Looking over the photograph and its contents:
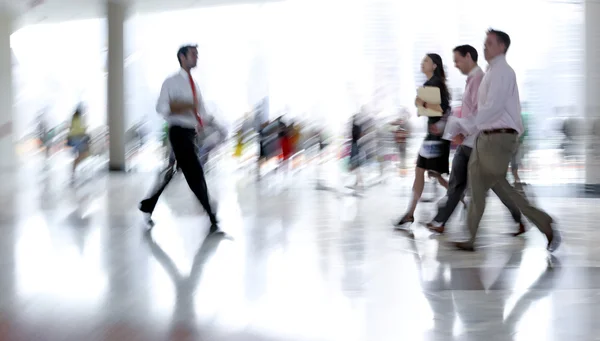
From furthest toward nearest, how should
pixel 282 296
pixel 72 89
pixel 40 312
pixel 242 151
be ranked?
pixel 72 89 → pixel 242 151 → pixel 282 296 → pixel 40 312

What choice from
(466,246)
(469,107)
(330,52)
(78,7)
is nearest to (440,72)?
(469,107)

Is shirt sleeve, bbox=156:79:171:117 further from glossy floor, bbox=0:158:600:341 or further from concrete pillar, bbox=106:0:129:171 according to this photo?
concrete pillar, bbox=106:0:129:171

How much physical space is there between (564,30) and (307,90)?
203 inches

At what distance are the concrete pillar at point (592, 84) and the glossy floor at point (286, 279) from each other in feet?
13.9

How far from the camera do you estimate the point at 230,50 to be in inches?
615

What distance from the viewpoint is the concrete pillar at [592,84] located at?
1108 centimetres

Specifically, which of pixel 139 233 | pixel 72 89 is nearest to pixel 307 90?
pixel 72 89

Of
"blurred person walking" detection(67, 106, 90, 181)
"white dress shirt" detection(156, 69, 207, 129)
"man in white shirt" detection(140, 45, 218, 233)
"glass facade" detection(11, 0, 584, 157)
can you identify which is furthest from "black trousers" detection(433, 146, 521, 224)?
"blurred person walking" detection(67, 106, 90, 181)

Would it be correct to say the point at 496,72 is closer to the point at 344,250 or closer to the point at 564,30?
the point at 344,250

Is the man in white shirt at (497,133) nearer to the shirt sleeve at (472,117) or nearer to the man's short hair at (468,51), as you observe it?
the shirt sleeve at (472,117)

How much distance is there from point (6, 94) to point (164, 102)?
14.5 meters

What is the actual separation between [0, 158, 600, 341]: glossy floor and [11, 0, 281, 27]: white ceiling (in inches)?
332

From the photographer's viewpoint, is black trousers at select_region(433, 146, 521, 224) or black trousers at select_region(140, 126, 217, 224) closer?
black trousers at select_region(433, 146, 521, 224)

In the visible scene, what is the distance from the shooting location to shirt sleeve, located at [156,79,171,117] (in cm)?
564
